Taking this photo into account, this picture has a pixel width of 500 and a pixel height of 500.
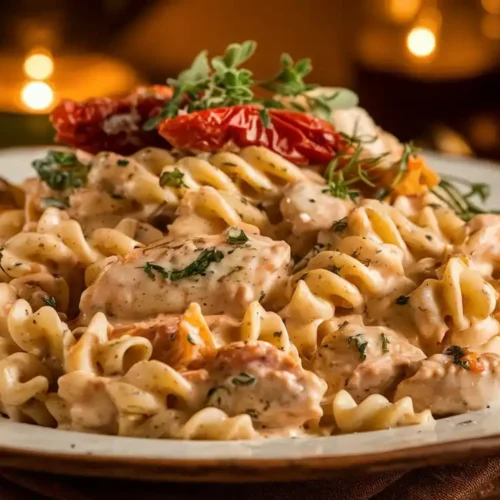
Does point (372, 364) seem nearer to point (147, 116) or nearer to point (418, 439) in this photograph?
point (418, 439)

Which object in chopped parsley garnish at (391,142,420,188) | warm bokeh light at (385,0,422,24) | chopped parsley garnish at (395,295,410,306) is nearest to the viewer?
chopped parsley garnish at (395,295,410,306)

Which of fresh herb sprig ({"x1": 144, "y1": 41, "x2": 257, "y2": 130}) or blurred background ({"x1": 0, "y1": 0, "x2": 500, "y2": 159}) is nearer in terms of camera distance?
fresh herb sprig ({"x1": 144, "y1": 41, "x2": 257, "y2": 130})

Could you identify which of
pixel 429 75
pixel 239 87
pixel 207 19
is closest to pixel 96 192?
pixel 239 87

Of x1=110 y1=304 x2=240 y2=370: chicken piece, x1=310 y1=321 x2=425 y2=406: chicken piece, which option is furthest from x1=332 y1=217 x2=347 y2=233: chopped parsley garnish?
x1=110 y1=304 x2=240 y2=370: chicken piece

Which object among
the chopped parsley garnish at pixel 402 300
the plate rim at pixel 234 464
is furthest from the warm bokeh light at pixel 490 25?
the plate rim at pixel 234 464

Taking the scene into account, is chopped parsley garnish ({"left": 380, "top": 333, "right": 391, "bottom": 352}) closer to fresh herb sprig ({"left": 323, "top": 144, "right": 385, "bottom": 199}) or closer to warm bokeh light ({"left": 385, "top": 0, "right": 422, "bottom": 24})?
fresh herb sprig ({"left": 323, "top": 144, "right": 385, "bottom": 199})
